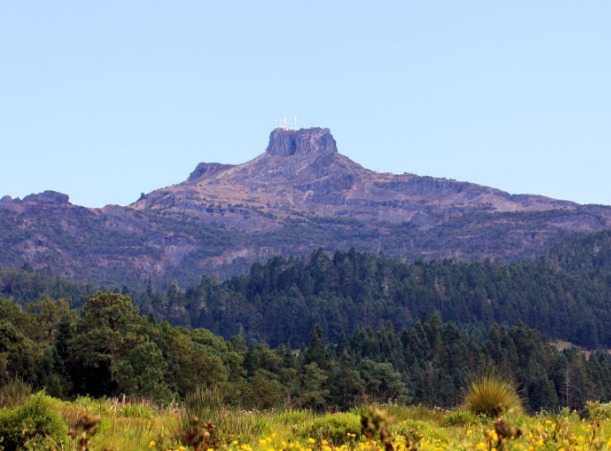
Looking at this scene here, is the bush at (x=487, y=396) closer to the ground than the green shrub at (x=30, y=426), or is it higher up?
closer to the ground

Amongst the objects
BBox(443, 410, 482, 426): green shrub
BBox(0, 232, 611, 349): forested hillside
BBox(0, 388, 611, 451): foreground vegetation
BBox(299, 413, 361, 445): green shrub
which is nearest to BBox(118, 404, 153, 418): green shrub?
BBox(0, 388, 611, 451): foreground vegetation

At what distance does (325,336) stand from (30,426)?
14919 cm

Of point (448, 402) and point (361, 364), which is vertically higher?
point (361, 364)

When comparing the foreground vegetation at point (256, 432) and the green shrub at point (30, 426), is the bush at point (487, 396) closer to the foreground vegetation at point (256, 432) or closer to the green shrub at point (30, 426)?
the foreground vegetation at point (256, 432)

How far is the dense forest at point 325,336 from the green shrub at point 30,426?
2.87 m

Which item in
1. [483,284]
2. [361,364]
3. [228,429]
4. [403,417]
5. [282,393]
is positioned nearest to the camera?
[228,429]

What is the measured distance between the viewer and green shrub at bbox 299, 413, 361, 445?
1349 centimetres

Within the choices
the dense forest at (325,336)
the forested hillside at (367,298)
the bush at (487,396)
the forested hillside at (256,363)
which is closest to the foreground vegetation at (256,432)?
the bush at (487,396)

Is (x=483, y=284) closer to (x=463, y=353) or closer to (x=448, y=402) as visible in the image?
(x=463, y=353)

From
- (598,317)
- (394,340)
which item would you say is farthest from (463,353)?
(598,317)

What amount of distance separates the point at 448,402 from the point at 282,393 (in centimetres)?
2914

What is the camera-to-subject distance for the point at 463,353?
99.3 meters

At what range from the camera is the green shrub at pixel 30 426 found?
37.7 ft

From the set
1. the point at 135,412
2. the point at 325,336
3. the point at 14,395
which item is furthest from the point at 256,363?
the point at 325,336
